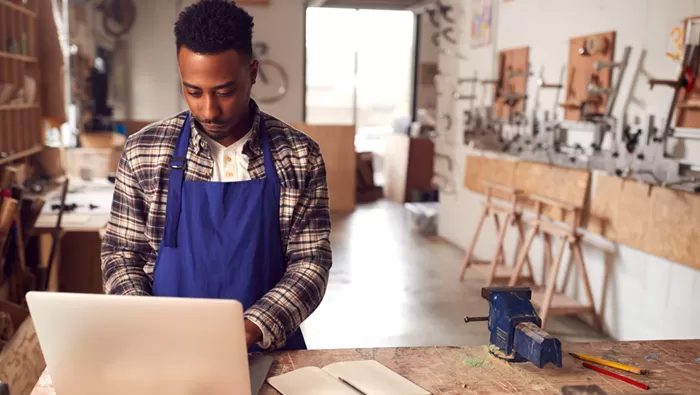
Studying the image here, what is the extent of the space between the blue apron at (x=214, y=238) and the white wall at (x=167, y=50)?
6951mm

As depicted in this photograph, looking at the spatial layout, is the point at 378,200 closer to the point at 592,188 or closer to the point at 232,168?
the point at 592,188

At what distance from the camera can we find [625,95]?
3668 mm

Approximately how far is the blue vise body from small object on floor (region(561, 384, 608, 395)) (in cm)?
10

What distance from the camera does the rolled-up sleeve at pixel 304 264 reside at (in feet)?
4.72

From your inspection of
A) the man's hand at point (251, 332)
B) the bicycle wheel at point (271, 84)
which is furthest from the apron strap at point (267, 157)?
the bicycle wheel at point (271, 84)

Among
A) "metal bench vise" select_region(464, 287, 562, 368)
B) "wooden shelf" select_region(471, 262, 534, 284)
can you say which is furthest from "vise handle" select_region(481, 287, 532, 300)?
"wooden shelf" select_region(471, 262, 534, 284)

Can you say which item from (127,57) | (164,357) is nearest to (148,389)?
(164,357)

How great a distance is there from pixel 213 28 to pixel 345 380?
79 centimetres

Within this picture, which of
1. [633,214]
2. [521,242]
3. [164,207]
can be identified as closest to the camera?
[164,207]

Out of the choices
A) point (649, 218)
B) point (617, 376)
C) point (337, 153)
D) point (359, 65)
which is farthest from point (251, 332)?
point (359, 65)

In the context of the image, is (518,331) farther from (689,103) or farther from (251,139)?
(689,103)

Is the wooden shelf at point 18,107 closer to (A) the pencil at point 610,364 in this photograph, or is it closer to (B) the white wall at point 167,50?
(A) the pencil at point 610,364

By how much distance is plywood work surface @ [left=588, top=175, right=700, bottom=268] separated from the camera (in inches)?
126

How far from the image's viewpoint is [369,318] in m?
4.18
